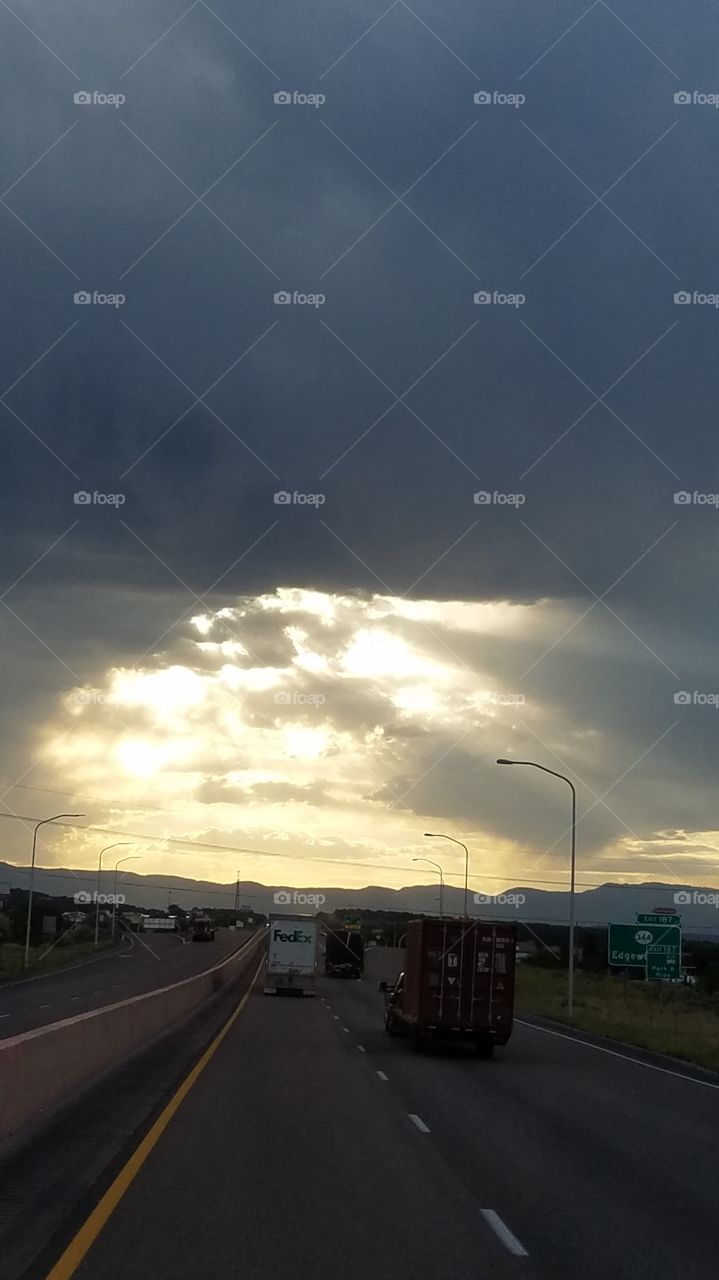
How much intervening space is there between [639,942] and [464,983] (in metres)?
13.4

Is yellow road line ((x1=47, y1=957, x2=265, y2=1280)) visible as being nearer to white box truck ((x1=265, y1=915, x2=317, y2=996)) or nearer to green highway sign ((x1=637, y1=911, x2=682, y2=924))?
green highway sign ((x1=637, y1=911, x2=682, y2=924))

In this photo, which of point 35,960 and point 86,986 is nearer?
point 86,986

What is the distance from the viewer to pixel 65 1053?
1725 centimetres

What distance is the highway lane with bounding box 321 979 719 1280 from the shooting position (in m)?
9.86

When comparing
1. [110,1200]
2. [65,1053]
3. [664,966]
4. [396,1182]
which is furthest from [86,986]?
[110,1200]

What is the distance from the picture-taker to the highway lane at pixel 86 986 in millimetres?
38912

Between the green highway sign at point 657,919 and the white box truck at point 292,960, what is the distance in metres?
21.4

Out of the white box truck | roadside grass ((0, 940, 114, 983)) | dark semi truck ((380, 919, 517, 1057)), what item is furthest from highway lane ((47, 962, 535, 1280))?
roadside grass ((0, 940, 114, 983))

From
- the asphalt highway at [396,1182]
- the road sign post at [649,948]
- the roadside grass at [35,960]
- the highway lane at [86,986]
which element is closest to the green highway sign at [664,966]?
the road sign post at [649,948]

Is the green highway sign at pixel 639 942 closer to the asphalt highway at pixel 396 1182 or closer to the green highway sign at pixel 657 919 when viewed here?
the green highway sign at pixel 657 919

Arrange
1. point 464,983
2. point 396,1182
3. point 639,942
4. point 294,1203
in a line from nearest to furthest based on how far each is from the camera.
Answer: point 294,1203 → point 396,1182 → point 464,983 → point 639,942

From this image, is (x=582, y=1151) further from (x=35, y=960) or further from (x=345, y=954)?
(x=35, y=960)

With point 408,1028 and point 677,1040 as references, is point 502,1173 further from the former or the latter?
point 677,1040

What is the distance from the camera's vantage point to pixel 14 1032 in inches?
1240
